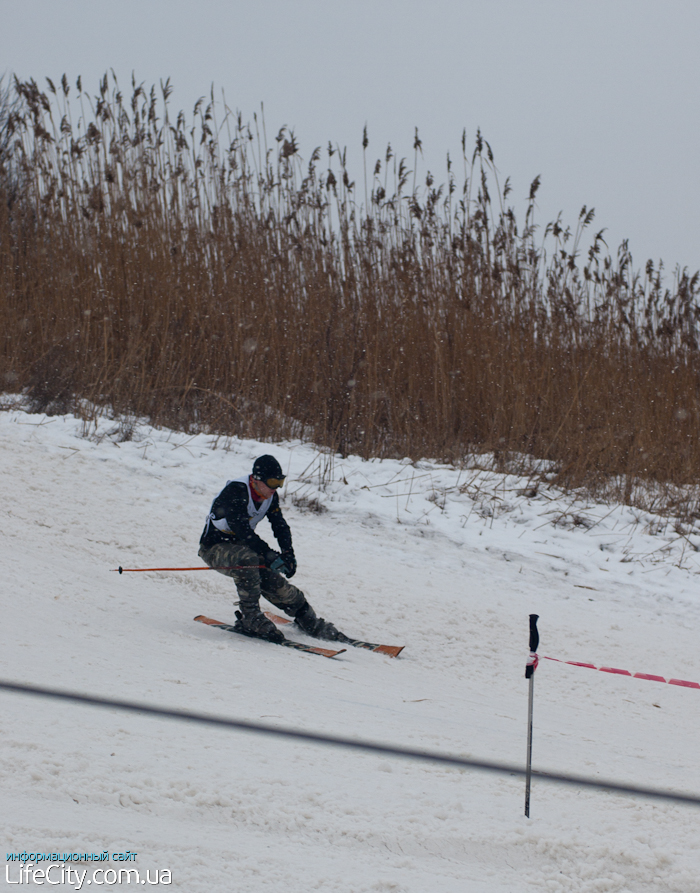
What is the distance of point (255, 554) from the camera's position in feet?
13.1

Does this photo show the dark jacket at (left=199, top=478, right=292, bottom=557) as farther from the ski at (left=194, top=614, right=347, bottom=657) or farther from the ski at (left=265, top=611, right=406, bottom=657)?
the ski at (left=265, top=611, right=406, bottom=657)

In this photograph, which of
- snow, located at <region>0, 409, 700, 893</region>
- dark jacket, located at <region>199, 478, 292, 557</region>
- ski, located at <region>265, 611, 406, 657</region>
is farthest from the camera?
dark jacket, located at <region>199, 478, 292, 557</region>

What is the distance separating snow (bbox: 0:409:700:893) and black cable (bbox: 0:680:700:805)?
6 cm

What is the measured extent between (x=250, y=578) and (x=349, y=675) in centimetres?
82

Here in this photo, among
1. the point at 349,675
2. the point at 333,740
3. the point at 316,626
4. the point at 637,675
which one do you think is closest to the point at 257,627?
the point at 316,626

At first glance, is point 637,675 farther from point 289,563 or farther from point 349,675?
point 289,563

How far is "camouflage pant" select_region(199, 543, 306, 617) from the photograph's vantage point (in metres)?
3.96

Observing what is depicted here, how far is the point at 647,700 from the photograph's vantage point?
3.53 metres

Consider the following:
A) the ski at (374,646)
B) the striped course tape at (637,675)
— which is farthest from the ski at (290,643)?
the striped course tape at (637,675)

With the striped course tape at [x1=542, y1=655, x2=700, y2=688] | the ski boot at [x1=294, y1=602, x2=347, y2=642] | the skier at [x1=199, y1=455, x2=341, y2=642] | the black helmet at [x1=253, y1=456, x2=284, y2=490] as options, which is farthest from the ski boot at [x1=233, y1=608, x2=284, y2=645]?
the striped course tape at [x1=542, y1=655, x2=700, y2=688]

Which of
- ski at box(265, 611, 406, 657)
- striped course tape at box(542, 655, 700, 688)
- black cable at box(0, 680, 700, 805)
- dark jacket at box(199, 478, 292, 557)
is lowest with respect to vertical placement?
ski at box(265, 611, 406, 657)

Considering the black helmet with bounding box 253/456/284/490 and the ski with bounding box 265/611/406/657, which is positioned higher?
the black helmet with bounding box 253/456/284/490

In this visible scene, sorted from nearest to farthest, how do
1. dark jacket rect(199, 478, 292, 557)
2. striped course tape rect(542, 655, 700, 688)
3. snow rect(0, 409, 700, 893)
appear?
snow rect(0, 409, 700, 893), striped course tape rect(542, 655, 700, 688), dark jacket rect(199, 478, 292, 557)

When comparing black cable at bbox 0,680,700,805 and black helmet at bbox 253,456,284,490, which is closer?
black cable at bbox 0,680,700,805
